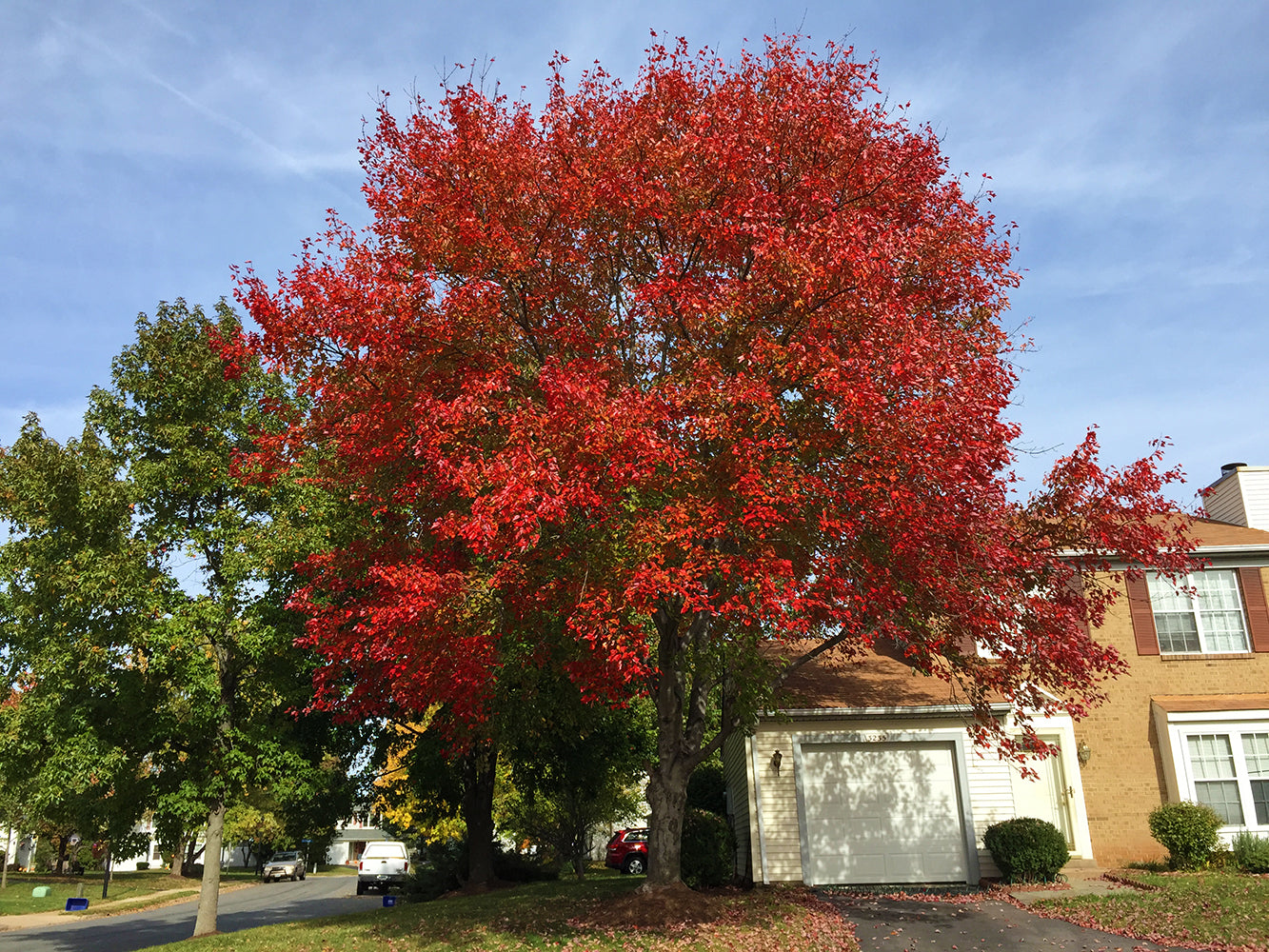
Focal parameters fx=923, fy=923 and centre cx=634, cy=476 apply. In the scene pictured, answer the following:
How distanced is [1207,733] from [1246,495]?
661 centimetres

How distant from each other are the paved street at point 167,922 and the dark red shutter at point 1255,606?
23.3 metres

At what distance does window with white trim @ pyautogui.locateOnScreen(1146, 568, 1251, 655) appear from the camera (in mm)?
20672

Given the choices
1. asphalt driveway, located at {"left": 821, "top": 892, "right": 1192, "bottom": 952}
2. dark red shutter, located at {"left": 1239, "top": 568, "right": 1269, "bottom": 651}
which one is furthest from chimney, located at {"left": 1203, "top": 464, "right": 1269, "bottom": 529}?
asphalt driveway, located at {"left": 821, "top": 892, "right": 1192, "bottom": 952}

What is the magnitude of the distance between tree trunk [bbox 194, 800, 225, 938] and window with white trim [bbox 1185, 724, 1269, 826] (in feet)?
66.8

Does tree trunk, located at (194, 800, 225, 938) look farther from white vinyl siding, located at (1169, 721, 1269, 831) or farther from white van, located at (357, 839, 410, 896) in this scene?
white vinyl siding, located at (1169, 721, 1269, 831)

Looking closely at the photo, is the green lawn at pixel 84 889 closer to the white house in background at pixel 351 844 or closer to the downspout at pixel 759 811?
the downspout at pixel 759 811

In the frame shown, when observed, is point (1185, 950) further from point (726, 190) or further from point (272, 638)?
point (272, 638)

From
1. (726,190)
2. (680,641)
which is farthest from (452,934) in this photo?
(726,190)

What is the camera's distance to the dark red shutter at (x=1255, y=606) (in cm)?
2052

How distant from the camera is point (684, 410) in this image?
1288 centimetres

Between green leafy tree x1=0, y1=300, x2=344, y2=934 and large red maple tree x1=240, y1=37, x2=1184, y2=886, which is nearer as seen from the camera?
large red maple tree x1=240, y1=37, x2=1184, y2=886

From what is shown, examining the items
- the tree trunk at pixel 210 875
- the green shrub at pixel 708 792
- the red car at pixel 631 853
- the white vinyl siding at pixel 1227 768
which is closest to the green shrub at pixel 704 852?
the green shrub at pixel 708 792

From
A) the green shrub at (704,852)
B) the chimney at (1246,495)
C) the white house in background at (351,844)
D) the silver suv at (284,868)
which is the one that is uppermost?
the chimney at (1246,495)

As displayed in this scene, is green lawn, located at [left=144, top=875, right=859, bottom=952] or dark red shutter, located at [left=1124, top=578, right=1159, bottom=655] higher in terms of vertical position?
dark red shutter, located at [left=1124, top=578, right=1159, bottom=655]
